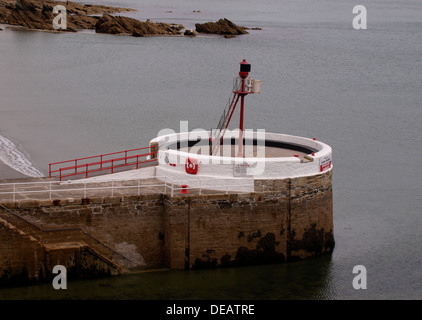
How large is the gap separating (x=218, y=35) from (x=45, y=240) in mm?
84799

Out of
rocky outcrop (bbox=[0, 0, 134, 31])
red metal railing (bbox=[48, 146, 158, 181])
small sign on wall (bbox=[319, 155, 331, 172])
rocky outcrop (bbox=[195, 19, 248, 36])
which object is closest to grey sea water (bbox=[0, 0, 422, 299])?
red metal railing (bbox=[48, 146, 158, 181])

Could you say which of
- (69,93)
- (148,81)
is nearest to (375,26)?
(148,81)

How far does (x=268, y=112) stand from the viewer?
58688 mm

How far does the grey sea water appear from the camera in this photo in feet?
85.1

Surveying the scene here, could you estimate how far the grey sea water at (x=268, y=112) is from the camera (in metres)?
26.0

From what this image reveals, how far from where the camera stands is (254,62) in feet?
269

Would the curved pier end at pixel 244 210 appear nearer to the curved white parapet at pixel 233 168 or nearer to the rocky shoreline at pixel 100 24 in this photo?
the curved white parapet at pixel 233 168

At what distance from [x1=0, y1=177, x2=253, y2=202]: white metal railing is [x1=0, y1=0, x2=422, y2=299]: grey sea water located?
8.84ft

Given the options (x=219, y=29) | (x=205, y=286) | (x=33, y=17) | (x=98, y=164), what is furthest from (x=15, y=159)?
(x=33, y=17)

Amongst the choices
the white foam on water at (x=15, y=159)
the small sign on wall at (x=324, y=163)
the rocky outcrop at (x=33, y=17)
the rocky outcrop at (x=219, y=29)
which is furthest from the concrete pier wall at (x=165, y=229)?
the rocky outcrop at (x=33, y=17)

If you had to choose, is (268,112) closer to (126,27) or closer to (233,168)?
(233,168)

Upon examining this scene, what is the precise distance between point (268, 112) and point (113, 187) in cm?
3511

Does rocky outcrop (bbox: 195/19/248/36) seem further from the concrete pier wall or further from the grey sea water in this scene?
the concrete pier wall

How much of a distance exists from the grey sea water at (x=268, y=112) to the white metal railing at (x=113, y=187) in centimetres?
→ 269
